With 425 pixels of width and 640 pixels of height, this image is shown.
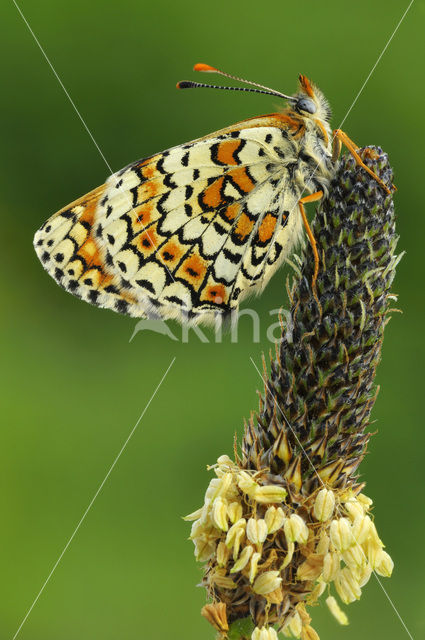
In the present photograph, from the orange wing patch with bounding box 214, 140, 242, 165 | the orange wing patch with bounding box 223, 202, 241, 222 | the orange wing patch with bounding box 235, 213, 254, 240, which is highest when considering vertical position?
the orange wing patch with bounding box 214, 140, 242, 165

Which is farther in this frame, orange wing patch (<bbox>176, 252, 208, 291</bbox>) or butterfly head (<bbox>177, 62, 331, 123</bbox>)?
orange wing patch (<bbox>176, 252, 208, 291</bbox>)

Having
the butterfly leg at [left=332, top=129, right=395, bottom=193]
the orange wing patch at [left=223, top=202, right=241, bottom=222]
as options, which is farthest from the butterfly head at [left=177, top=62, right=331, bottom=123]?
the orange wing patch at [left=223, top=202, right=241, bottom=222]

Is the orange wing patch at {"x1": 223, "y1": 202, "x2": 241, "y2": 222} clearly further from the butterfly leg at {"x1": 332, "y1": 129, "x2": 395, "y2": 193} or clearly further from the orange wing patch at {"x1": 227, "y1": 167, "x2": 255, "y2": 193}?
the butterfly leg at {"x1": 332, "y1": 129, "x2": 395, "y2": 193}

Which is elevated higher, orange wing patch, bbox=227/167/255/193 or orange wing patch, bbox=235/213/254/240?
orange wing patch, bbox=227/167/255/193

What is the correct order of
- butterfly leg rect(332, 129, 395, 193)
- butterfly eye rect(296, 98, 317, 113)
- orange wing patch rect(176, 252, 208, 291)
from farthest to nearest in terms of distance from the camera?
orange wing patch rect(176, 252, 208, 291)
butterfly eye rect(296, 98, 317, 113)
butterfly leg rect(332, 129, 395, 193)

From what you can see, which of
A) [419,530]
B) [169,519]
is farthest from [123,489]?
[419,530]

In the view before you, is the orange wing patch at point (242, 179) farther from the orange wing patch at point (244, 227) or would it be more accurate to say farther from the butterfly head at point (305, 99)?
the butterfly head at point (305, 99)

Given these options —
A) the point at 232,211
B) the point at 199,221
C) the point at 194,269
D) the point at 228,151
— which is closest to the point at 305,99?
the point at 228,151

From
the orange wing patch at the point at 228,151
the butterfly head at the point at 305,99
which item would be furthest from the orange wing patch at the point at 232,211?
the butterfly head at the point at 305,99
